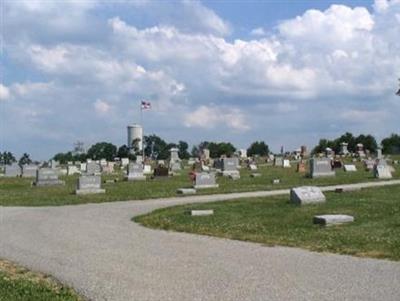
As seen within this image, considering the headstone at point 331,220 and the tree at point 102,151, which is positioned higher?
the tree at point 102,151

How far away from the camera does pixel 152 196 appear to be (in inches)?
1106

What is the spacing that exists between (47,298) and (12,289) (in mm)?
976

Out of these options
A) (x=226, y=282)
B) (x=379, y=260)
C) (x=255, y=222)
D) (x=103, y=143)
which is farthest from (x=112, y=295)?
(x=103, y=143)

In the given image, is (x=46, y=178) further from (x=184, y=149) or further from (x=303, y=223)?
(x=184, y=149)

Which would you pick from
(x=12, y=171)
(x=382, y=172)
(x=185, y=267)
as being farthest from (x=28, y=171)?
(x=185, y=267)

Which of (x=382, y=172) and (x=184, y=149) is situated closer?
(x=382, y=172)

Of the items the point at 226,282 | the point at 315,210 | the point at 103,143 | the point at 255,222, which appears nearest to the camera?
the point at 226,282

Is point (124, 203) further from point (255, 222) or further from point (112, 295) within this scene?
point (112, 295)

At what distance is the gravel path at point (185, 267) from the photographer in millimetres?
8297

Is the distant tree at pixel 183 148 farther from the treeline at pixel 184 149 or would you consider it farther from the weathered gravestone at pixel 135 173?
the weathered gravestone at pixel 135 173

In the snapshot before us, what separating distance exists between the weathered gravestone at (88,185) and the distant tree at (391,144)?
226 ft

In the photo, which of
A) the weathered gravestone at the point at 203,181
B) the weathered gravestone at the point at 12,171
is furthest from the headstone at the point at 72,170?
the weathered gravestone at the point at 203,181

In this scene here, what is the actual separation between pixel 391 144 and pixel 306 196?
86387 millimetres

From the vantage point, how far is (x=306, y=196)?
20.5 m
